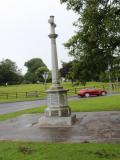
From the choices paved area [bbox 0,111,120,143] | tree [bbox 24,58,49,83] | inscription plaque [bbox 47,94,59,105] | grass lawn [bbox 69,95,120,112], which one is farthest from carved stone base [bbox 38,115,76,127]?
tree [bbox 24,58,49,83]

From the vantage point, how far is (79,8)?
14867 mm

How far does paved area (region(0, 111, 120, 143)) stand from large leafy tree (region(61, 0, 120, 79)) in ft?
8.64

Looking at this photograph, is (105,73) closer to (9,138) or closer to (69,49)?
(69,49)

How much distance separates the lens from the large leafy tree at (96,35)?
13148 mm

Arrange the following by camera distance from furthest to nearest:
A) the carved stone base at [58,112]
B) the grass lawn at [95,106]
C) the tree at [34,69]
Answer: the tree at [34,69], the grass lawn at [95,106], the carved stone base at [58,112]

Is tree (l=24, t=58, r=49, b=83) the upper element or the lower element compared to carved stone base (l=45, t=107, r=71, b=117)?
upper

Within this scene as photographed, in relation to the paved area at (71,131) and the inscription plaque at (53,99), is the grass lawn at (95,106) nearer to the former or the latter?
the paved area at (71,131)

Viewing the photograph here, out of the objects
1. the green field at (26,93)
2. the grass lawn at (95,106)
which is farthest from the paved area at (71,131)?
the green field at (26,93)

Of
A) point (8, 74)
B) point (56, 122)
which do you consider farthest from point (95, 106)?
point (8, 74)

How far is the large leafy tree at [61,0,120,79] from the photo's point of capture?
13148 millimetres

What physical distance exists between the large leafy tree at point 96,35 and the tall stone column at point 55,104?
81 cm

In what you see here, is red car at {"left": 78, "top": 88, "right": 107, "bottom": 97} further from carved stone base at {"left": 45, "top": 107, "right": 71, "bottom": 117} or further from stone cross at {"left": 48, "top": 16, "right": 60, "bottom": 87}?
carved stone base at {"left": 45, "top": 107, "right": 71, "bottom": 117}

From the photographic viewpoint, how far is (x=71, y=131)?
14148 mm

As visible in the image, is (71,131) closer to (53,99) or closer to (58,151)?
(53,99)
